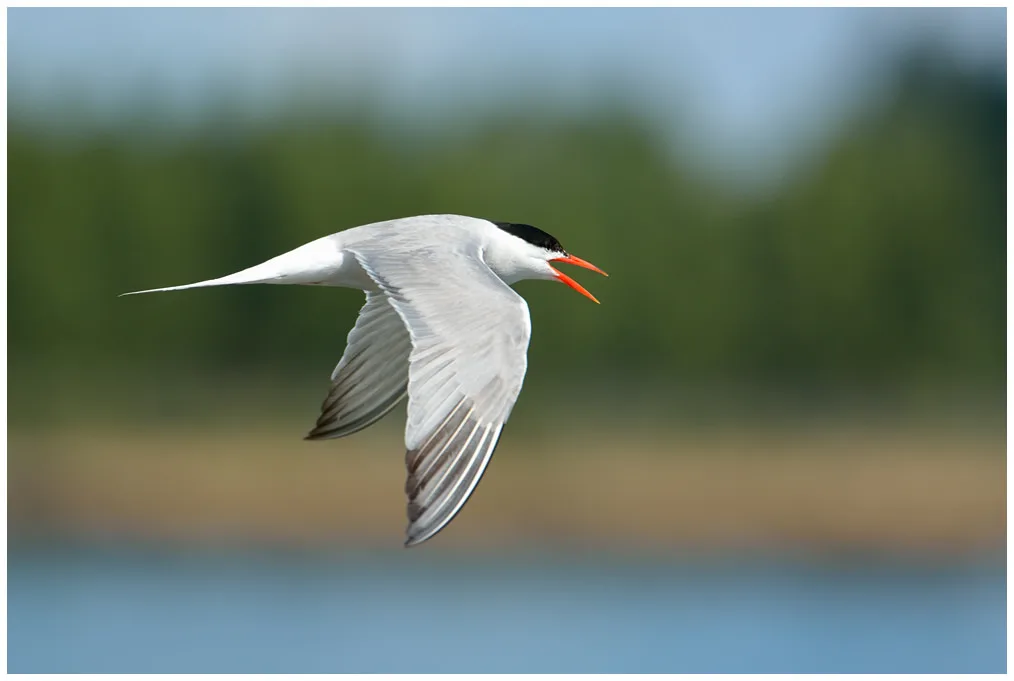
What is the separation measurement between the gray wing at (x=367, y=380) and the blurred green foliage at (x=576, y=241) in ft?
48.6

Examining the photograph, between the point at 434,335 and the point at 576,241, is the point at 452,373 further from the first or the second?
the point at 576,241

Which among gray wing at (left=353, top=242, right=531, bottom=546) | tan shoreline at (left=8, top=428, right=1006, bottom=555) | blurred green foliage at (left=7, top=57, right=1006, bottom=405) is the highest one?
gray wing at (left=353, top=242, right=531, bottom=546)

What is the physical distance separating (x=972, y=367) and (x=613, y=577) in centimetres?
796

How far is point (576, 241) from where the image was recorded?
23438mm

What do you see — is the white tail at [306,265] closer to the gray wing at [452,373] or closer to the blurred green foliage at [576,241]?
the gray wing at [452,373]

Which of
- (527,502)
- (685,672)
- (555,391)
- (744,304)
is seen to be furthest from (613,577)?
(744,304)

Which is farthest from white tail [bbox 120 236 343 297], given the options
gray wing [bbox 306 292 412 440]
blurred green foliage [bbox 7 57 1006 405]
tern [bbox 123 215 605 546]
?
blurred green foliage [bbox 7 57 1006 405]

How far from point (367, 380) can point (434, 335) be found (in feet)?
3.79

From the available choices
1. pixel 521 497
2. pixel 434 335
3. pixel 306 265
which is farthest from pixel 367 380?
pixel 521 497

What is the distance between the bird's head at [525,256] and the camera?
6.76 metres

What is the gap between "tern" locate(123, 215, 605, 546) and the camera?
5223mm

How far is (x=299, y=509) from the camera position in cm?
1836

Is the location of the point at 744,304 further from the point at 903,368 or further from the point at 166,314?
the point at 166,314

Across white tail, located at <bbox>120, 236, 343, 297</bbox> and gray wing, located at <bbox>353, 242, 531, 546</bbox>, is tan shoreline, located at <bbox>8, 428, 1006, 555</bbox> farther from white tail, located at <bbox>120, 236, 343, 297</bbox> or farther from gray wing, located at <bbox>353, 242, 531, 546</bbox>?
gray wing, located at <bbox>353, 242, 531, 546</bbox>
